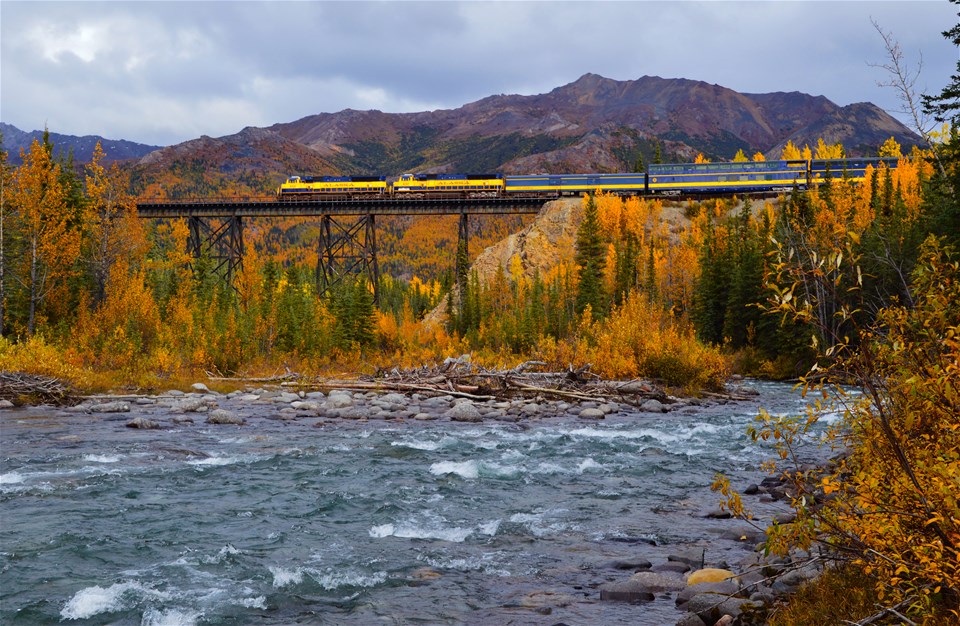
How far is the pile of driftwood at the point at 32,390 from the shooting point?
22141mm

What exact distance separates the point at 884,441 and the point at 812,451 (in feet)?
44.1

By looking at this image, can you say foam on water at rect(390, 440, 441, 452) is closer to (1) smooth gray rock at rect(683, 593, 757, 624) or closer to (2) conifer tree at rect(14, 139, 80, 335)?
(1) smooth gray rock at rect(683, 593, 757, 624)

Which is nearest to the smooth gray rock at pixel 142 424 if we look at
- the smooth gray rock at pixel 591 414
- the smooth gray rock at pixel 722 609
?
the smooth gray rock at pixel 591 414

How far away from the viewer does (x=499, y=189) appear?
68.4 m

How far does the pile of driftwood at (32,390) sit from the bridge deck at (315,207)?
128 ft

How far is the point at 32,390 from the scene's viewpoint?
73.6 feet

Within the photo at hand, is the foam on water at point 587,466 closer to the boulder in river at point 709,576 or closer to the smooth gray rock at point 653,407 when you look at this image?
the boulder in river at point 709,576

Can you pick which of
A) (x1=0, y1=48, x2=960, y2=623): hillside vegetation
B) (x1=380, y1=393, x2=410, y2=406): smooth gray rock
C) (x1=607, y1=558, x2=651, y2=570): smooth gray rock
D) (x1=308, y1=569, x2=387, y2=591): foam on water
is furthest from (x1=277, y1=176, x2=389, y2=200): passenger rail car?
(x1=607, y1=558, x2=651, y2=570): smooth gray rock

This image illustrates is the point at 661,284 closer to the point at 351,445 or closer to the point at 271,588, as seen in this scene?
the point at 351,445

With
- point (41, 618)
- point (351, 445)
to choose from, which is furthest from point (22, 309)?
point (41, 618)

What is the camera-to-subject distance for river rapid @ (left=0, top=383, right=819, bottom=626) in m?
7.85

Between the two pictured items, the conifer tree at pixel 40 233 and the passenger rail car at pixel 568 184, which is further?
the passenger rail car at pixel 568 184

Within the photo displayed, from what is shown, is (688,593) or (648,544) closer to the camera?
(688,593)

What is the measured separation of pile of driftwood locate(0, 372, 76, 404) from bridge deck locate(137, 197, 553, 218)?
3898 cm
